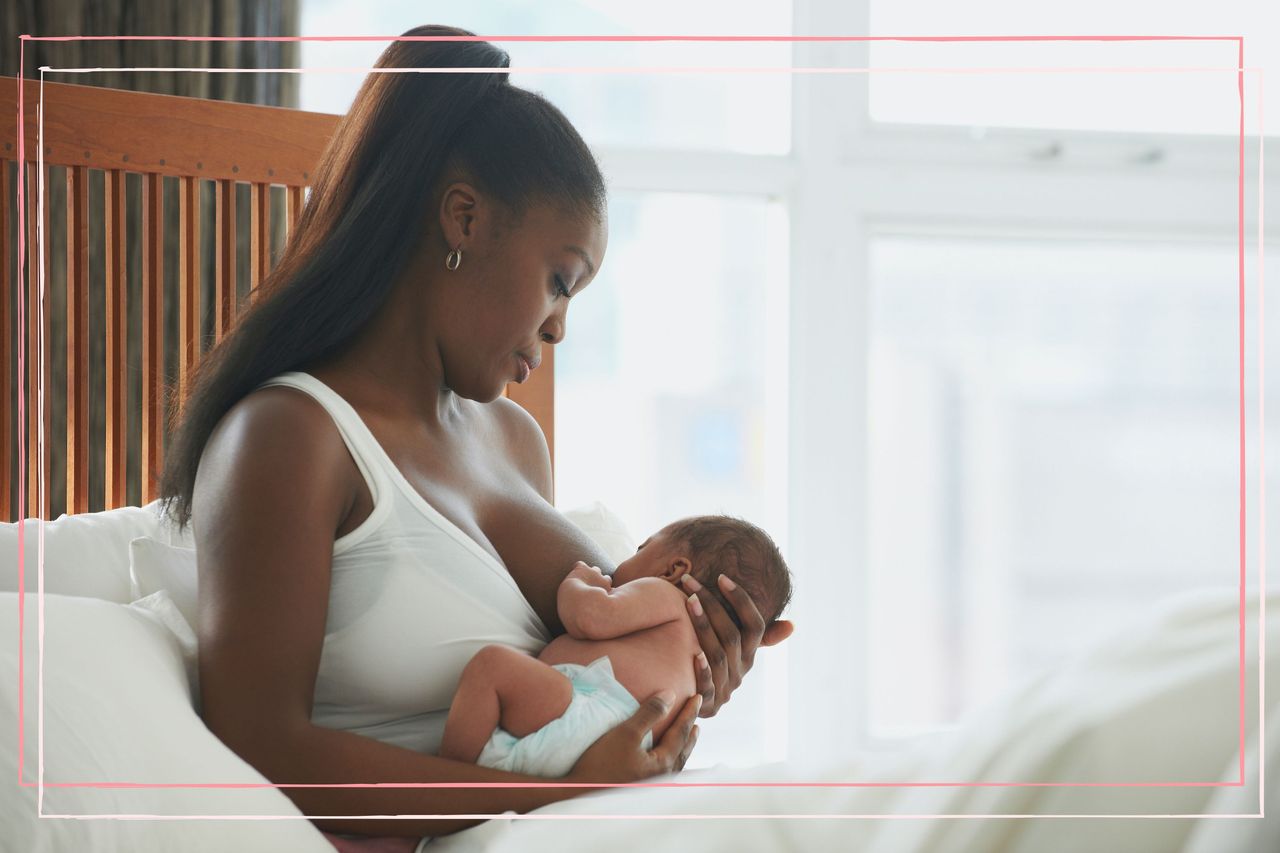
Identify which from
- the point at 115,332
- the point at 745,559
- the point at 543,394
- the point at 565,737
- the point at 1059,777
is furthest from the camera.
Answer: the point at 543,394

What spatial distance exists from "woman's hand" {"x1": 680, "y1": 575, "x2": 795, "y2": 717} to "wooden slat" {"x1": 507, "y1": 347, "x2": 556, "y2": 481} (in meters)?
0.34

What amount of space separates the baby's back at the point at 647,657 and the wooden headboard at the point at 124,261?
380 mm

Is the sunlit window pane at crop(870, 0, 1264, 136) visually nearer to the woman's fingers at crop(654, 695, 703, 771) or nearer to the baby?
the baby

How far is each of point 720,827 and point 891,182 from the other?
0.44m

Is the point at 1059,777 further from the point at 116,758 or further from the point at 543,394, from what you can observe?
the point at 543,394

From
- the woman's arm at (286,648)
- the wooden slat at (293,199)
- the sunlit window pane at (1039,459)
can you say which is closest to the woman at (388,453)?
the woman's arm at (286,648)

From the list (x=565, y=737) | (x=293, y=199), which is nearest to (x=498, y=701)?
(x=565, y=737)

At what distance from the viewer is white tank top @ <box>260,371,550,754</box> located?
0.63 meters

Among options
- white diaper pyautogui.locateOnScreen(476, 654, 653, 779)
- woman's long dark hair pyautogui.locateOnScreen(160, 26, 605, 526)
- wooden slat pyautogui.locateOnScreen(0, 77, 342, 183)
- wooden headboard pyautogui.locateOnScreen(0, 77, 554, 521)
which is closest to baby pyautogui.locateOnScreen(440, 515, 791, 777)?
white diaper pyautogui.locateOnScreen(476, 654, 653, 779)

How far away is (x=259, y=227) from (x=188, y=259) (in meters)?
0.08

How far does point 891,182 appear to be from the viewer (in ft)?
2.38

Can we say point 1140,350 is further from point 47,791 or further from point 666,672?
point 47,791

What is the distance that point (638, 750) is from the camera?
62 centimetres

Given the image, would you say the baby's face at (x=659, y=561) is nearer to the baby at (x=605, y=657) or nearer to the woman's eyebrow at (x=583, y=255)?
the baby at (x=605, y=657)
